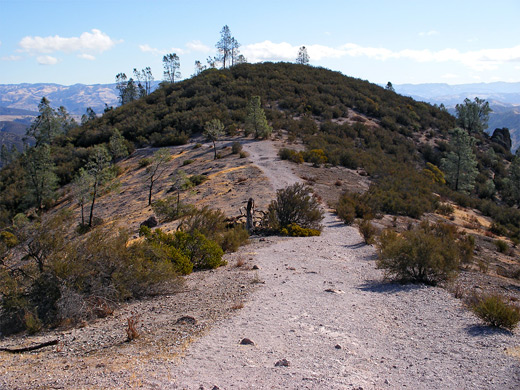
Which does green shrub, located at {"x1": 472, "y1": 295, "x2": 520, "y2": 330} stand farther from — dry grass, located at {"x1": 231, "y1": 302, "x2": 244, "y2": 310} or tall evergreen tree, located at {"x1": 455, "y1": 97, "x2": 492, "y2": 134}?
tall evergreen tree, located at {"x1": 455, "y1": 97, "x2": 492, "y2": 134}

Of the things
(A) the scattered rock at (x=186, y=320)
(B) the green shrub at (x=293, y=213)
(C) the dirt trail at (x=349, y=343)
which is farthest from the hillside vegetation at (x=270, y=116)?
(A) the scattered rock at (x=186, y=320)

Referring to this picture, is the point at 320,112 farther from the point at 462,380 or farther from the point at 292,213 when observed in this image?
the point at 462,380

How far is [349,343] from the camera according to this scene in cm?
557

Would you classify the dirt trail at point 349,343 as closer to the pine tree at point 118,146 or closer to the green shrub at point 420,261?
the green shrub at point 420,261

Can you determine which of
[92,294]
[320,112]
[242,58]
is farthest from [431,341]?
[242,58]

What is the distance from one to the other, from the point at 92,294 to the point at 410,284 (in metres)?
6.58

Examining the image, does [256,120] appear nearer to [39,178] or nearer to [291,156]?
[291,156]

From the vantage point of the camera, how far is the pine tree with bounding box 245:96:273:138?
3631cm

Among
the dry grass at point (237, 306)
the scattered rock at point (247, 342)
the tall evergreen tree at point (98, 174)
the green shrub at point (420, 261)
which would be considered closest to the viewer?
the scattered rock at point (247, 342)

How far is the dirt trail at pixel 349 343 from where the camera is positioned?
179 inches

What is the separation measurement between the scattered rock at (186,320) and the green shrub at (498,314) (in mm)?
4638

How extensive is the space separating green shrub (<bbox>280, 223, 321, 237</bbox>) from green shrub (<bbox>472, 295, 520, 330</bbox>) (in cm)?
804

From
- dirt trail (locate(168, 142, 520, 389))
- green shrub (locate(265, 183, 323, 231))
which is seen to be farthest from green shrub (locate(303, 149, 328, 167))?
dirt trail (locate(168, 142, 520, 389))

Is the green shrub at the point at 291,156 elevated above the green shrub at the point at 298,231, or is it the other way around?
the green shrub at the point at 291,156
